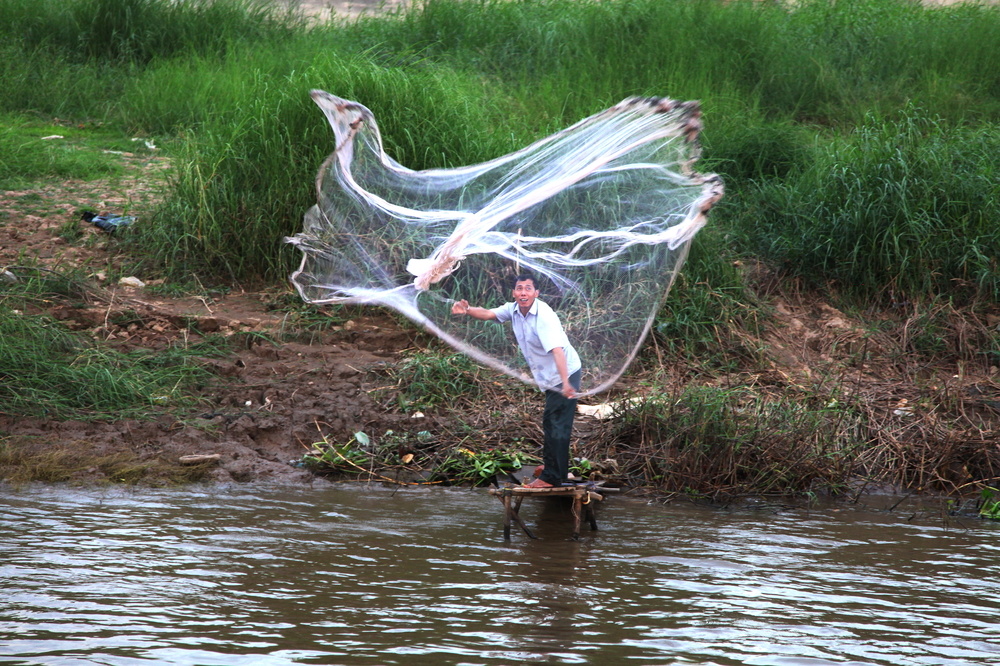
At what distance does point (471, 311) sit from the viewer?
5.45m

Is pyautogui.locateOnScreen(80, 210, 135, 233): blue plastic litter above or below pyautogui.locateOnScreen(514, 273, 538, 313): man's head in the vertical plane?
above

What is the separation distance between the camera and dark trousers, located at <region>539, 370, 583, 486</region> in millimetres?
5797

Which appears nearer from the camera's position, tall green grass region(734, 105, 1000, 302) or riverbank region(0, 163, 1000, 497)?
riverbank region(0, 163, 1000, 497)

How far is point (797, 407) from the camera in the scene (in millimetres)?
7582

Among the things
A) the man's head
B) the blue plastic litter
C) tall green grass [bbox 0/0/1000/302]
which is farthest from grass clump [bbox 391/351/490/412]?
the blue plastic litter

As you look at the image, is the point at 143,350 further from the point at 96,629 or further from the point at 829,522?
the point at 829,522

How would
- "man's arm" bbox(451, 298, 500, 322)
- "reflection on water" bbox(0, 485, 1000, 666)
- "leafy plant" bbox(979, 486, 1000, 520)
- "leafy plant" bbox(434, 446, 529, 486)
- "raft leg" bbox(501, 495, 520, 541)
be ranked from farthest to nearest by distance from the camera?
"leafy plant" bbox(434, 446, 529, 486) → "leafy plant" bbox(979, 486, 1000, 520) → "raft leg" bbox(501, 495, 520, 541) → "man's arm" bbox(451, 298, 500, 322) → "reflection on water" bbox(0, 485, 1000, 666)

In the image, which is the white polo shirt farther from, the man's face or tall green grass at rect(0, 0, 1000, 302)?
tall green grass at rect(0, 0, 1000, 302)

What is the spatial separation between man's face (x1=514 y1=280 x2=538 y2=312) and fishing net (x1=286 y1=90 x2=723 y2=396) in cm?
18

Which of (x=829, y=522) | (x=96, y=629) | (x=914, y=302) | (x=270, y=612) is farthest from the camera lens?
(x=914, y=302)

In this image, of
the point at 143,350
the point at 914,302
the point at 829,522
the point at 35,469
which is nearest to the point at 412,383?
the point at 143,350

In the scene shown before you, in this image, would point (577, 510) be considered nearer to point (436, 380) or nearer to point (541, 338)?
point (541, 338)

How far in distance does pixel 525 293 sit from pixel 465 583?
1508 millimetres

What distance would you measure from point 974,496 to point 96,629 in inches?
216
